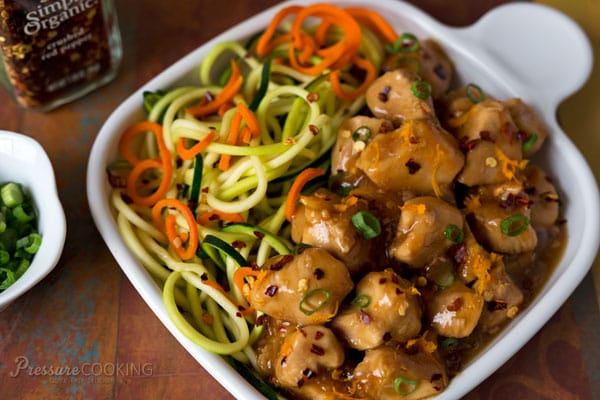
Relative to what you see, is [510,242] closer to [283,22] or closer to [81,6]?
[283,22]

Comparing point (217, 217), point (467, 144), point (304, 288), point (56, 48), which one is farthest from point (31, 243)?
point (467, 144)

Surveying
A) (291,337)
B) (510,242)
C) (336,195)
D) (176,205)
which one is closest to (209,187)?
(176,205)

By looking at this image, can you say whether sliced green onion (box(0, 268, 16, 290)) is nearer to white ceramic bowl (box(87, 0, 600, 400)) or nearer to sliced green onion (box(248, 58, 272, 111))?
white ceramic bowl (box(87, 0, 600, 400))

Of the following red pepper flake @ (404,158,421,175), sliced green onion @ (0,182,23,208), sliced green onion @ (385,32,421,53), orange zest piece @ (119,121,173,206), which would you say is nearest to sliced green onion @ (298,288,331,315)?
red pepper flake @ (404,158,421,175)

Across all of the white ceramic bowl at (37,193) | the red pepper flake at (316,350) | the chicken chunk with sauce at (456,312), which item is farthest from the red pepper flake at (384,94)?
the white ceramic bowl at (37,193)

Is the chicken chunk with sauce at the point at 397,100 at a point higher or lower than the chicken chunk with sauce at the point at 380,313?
higher

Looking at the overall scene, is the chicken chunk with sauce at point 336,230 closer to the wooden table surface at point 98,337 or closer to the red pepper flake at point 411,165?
the red pepper flake at point 411,165

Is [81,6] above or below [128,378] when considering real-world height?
above
